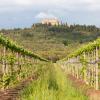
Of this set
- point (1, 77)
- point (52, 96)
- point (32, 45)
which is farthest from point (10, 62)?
point (32, 45)

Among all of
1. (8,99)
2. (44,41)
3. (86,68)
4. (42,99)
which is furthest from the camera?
(44,41)

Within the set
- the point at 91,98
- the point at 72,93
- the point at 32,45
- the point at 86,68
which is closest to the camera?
the point at 91,98

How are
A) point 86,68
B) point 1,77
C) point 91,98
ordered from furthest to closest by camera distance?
1. point 86,68
2. point 1,77
3. point 91,98

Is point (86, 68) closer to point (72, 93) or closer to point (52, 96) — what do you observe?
point (72, 93)

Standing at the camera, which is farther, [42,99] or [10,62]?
[10,62]

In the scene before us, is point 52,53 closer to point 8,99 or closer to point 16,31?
point 16,31

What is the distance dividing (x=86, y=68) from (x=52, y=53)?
13976cm

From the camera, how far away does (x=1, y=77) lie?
24.6 metres

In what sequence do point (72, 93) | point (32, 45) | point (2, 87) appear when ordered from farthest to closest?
1. point (32, 45)
2. point (2, 87)
3. point (72, 93)

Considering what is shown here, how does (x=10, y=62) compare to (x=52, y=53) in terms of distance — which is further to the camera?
(x=52, y=53)

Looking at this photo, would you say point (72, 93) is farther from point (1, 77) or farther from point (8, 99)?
point (1, 77)

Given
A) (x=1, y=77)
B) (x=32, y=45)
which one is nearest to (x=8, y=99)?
(x=1, y=77)

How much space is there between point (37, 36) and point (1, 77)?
170786 millimetres

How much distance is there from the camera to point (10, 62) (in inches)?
1016
